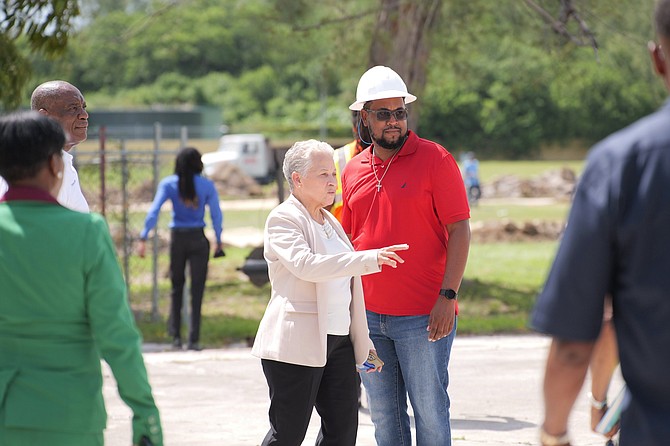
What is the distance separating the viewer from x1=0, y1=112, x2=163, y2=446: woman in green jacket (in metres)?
3.43

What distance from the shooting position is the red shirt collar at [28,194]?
349cm

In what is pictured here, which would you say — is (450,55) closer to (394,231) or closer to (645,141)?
(394,231)

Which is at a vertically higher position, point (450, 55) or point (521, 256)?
point (450, 55)

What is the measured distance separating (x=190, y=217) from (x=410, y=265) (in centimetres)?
639

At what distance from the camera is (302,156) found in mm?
5348

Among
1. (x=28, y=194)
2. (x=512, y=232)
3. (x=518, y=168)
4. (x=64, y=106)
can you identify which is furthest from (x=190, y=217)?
(x=518, y=168)

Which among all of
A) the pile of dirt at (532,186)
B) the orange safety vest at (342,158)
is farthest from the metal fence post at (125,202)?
the pile of dirt at (532,186)

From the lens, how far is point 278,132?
69.8m

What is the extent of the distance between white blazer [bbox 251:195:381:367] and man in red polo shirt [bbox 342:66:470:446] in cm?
26

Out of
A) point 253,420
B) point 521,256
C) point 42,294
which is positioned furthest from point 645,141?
point 521,256

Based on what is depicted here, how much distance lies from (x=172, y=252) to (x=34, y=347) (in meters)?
8.34

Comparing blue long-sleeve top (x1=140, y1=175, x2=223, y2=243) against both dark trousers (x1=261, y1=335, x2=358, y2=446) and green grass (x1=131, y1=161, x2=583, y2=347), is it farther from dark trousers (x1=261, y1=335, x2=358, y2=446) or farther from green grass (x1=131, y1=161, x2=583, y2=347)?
dark trousers (x1=261, y1=335, x2=358, y2=446)

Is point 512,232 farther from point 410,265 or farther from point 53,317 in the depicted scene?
point 53,317

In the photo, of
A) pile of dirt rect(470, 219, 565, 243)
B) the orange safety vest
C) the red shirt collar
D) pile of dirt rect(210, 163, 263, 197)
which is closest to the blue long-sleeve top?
the orange safety vest
